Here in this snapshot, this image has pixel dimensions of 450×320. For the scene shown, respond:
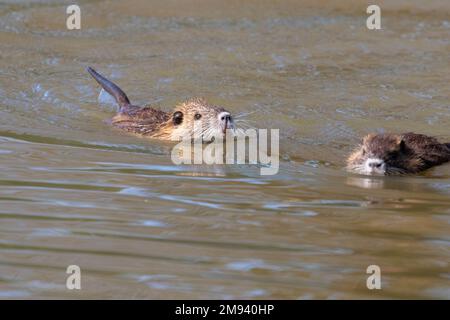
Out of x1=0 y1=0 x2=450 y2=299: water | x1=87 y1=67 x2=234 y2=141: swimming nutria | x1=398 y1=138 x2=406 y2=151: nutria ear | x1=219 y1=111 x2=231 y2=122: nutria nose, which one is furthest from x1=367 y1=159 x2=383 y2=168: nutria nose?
x1=87 y1=67 x2=234 y2=141: swimming nutria

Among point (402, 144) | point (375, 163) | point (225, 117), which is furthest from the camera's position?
point (225, 117)

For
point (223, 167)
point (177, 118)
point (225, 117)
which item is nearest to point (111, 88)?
point (177, 118)

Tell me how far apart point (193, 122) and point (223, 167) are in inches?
78.4

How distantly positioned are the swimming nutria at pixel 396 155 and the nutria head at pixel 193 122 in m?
1.57

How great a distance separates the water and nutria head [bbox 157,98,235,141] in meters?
0.50

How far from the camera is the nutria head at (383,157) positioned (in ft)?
26.2

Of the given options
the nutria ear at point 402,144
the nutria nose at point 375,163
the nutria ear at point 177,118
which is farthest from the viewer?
the nutria ear at point 177,118

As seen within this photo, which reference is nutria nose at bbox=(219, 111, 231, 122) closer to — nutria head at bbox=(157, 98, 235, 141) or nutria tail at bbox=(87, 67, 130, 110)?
nutria head at bbox=(157, 98, 235, 141)

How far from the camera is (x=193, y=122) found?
973 centimetres

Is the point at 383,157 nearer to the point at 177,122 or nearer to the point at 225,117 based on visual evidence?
the point at 225,117

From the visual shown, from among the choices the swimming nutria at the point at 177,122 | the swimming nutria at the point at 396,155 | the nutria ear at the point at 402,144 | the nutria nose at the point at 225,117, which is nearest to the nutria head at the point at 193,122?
the swimming nutria at the point at 177,122

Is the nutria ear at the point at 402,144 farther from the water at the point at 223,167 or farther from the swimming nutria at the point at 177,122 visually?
the swimming nutria at the point at 177,122

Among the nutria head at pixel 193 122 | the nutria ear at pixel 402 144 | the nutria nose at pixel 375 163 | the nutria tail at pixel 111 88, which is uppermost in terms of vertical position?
the nutria tail at pixel 111 88
